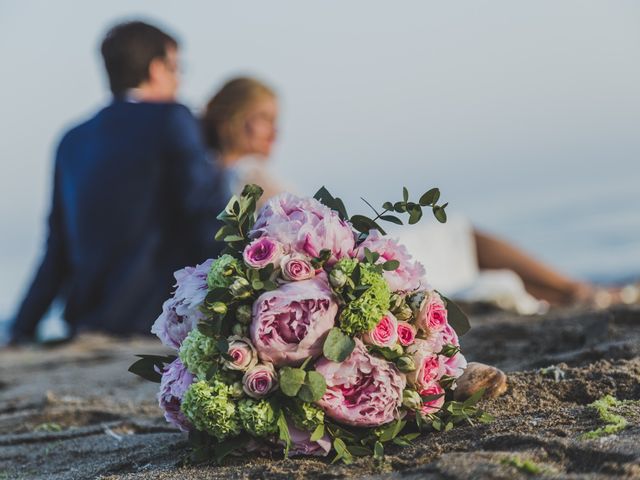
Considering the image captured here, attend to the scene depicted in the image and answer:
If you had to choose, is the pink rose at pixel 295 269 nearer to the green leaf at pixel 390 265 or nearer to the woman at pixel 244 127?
the green leaf at pixel 390 265

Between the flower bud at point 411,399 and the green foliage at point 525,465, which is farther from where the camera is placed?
the flower bud at point 411,399

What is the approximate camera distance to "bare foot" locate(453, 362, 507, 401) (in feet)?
7.66

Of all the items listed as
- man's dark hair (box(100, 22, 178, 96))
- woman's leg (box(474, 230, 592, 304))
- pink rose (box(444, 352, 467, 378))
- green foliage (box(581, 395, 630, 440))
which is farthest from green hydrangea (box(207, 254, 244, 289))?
woman's leg (box(474, 230, 592, 304))

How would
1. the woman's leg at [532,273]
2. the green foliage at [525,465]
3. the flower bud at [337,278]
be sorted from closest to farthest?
1. the green foliage at [525,465]
2. the flower bud at [337,278]
3. the woman's leg at [532,273]

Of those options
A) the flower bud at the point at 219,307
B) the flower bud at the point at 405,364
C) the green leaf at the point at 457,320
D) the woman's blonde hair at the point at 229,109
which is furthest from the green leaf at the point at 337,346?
the woman's blonde hair at the point at 229,109

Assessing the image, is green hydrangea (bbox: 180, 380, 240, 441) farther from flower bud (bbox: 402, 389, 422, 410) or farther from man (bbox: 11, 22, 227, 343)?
man (bbox: 11, 22, 227, 343)

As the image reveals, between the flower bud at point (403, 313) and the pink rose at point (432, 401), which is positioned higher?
the flower bud at point (403, 313)

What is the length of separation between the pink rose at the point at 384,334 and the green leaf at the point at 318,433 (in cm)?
22

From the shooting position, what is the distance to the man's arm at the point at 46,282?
7562 millimetres

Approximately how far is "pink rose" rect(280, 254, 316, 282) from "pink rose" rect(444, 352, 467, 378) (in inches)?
16.4

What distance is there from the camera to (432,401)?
2.21 meters

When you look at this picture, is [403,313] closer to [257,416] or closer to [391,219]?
[391,219]

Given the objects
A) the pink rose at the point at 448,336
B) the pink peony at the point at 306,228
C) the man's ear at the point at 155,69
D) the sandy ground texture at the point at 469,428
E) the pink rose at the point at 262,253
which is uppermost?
the man's ear at the point at 155,69

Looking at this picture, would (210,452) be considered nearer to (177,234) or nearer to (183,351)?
(183,351)
